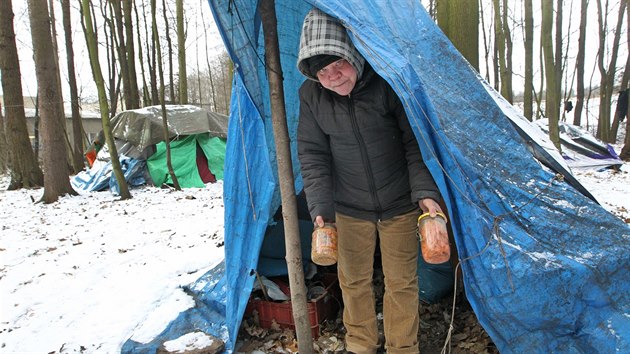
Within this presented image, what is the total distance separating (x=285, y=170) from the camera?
224cm

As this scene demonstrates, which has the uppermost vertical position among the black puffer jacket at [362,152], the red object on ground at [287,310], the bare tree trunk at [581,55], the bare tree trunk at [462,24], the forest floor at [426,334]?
the bare tree trunk at [581,55]

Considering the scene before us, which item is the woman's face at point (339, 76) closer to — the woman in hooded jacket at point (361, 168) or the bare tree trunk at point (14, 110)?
the woman in hooded jacket at point (361, 168)

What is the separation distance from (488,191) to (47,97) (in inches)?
325

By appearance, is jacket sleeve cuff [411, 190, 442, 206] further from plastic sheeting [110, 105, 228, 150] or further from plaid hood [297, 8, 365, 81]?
plastic sheeting [110, 105, 228, 150]

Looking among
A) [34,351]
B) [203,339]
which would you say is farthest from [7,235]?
[203,339]

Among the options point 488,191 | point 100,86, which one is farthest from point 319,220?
point 100,86

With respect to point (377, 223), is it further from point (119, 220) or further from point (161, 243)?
point (119, 220)

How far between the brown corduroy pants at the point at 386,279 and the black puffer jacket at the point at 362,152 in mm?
84

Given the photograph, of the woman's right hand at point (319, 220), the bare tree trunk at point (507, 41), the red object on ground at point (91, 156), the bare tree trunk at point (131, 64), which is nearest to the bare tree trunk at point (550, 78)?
the bare tree trunk at point (507, 41)

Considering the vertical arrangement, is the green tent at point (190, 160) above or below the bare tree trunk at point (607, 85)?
below

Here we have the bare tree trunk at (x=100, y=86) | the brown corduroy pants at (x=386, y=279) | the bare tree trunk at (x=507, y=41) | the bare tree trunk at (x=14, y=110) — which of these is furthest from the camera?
the bare tree trunk at (x=507, y=41)

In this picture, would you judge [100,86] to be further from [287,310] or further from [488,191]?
[488,191]

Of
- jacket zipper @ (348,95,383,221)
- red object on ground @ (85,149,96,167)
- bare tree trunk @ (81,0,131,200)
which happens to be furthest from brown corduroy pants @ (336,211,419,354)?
red object on ground @ (85,149,96,167)

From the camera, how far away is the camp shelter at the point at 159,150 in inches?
370
